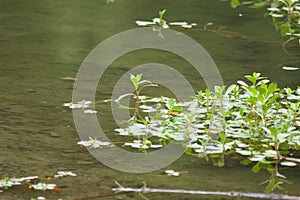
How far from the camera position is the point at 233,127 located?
3.17m

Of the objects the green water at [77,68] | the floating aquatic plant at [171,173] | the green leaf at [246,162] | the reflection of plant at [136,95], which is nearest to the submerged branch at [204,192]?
the green water at [77,68]

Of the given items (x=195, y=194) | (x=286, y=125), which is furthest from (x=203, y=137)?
(x=195, y=194)

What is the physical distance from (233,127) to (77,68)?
122 cm

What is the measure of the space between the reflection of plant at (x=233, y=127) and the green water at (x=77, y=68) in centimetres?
8

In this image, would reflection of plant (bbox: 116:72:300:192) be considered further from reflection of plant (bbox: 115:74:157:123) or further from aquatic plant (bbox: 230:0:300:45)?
aquatic plant (bbox: 230:0:300:45)

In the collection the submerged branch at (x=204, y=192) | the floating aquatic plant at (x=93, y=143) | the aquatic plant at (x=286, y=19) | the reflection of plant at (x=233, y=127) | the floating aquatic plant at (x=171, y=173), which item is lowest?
the submerged branch at (x=204, y=192)

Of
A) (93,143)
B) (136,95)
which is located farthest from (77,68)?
(93,143)

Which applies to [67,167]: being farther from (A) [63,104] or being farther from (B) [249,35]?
(B) [249,35]

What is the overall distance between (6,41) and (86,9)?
108 cm

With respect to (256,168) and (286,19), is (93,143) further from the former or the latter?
(286,19)

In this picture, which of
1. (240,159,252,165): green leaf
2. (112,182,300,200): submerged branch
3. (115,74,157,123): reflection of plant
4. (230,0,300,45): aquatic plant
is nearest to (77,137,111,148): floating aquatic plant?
(115,74,157,123): reflection of plant

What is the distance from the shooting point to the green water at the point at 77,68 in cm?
266

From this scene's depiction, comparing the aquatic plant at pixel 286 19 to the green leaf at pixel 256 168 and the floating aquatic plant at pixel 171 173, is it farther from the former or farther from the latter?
the floating aquatic plant at pixel 171 173

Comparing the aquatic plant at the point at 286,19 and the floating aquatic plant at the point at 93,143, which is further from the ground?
the aquatic plant at the point at 286,19
